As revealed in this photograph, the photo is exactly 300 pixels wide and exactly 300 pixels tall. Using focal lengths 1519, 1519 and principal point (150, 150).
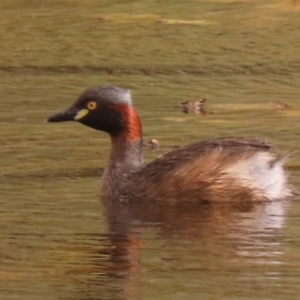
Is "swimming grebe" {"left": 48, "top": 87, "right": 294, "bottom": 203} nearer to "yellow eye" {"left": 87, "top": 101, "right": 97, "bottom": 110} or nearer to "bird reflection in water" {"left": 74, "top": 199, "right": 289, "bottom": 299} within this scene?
"bird reflection in water" {"left": 74, "top": 199, "right": 289, "bottom": 299}

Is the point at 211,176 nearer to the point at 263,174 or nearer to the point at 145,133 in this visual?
the point at 263,174

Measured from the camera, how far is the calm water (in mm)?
7062

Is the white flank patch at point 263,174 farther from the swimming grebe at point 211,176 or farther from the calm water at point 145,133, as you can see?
the calm water at point 145,133

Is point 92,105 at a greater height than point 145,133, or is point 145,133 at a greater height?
point 92,105

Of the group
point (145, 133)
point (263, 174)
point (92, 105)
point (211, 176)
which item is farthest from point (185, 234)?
point (145, 133)

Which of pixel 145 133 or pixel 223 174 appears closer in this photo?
pixel 223 174

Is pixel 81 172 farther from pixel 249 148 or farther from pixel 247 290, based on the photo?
pixel 247 290

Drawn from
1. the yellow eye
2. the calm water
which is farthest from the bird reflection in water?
the yellow eye

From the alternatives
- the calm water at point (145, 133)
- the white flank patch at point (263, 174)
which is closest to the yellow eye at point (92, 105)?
the calm water at point (145, 133)

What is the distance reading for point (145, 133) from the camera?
1107cm

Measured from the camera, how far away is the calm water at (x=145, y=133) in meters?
7.06

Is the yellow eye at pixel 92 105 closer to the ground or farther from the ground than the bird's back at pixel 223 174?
farther from the ground

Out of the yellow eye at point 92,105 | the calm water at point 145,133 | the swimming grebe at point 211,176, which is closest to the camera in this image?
the calm water at point 145,133

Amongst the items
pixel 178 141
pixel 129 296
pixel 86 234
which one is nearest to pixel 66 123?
pixel 178 141
